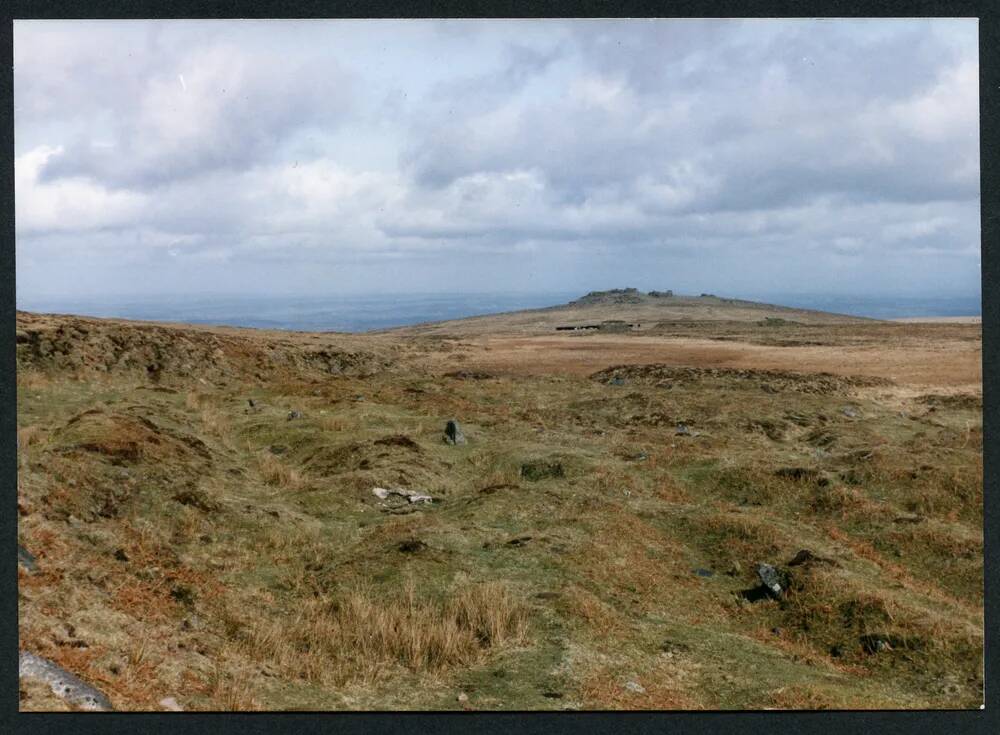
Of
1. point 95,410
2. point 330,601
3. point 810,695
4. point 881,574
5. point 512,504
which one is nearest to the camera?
point 810,695

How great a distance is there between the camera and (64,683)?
758 cm

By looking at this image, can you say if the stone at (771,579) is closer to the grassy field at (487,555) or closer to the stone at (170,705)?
the grassy field at (487,555)

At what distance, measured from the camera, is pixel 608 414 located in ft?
96.8

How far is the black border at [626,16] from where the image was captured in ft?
26.5

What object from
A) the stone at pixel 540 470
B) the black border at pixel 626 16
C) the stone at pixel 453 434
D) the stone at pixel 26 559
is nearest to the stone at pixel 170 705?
the black border at pixel 626 16

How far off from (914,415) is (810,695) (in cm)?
2450

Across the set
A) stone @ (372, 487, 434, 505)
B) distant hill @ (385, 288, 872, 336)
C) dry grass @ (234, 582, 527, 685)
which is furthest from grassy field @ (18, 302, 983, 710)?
distant hill @ (385, 288, 872, 336)

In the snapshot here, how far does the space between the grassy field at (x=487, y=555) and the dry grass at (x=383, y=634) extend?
1.6 inches

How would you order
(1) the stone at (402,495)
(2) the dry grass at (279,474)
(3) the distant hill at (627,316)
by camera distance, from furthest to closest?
(3) the distant hill at (627,316) → (2) the dry grass at (279,474) → (1) the stone at (402,495)

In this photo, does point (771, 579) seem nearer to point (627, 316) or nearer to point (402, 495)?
point (402, 495)

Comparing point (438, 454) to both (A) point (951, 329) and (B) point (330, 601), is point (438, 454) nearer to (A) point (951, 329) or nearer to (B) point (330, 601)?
(B) point (330, 601)

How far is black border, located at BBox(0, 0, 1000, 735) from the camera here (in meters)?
8.09

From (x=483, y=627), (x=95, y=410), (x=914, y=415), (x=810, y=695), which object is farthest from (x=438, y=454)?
(x=914, y=415)

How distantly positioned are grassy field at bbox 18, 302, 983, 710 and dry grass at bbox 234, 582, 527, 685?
0.04 metres
